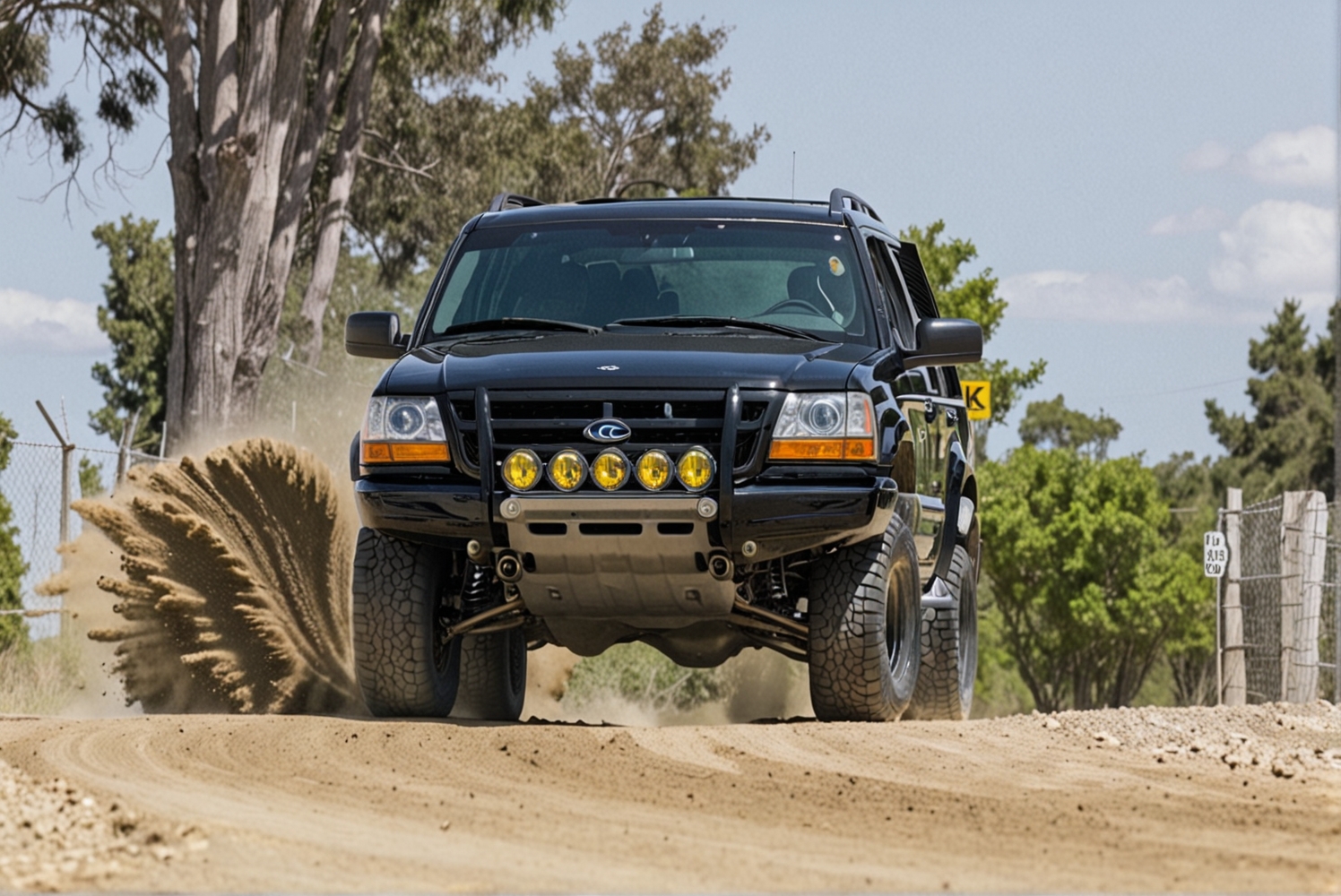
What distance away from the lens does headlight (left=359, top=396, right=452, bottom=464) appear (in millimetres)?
7602

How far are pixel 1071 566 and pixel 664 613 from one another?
1932 inches

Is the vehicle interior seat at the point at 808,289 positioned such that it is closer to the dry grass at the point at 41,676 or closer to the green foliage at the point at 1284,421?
the dry grass at the point at 41,676

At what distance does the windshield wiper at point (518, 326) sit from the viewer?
8242 mm

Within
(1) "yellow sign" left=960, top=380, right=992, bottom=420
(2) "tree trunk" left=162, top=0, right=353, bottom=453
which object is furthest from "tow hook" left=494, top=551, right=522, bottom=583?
(2) "tree trunk" left=162, top=0, right=353, bottom=453

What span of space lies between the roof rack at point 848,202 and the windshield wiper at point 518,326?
1481 mm

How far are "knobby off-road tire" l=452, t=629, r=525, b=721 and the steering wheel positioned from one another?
1.91 metres

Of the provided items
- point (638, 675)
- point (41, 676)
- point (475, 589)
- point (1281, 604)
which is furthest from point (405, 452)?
point (638, 675)

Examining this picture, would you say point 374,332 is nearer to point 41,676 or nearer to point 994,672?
point 41,676

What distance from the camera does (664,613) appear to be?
25.4 ft

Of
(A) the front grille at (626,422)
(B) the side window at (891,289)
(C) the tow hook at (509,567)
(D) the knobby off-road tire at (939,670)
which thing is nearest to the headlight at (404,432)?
(A) the front grille at (626,422)

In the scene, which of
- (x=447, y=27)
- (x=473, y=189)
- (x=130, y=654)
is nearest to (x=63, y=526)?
(x=130, y=654)

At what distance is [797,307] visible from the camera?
855 cm

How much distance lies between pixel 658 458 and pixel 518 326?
1371 millimetres

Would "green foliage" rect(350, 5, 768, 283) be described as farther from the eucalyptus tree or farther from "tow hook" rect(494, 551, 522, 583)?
"tow hook" rect(494, 551, 522, 583)
